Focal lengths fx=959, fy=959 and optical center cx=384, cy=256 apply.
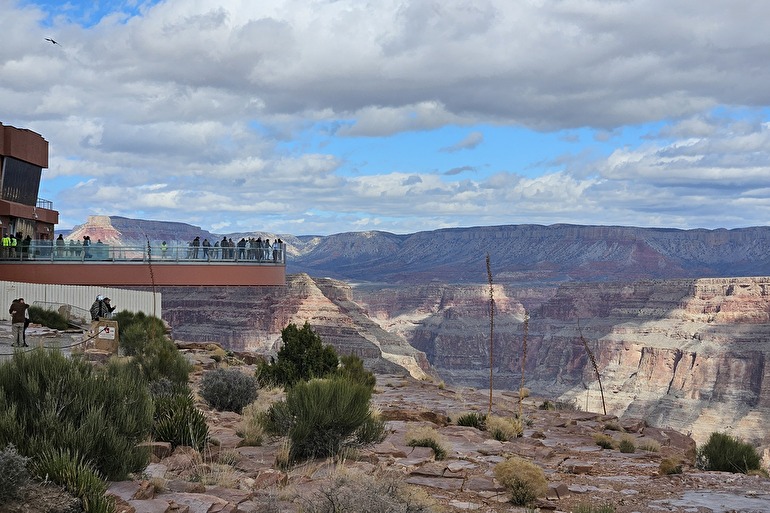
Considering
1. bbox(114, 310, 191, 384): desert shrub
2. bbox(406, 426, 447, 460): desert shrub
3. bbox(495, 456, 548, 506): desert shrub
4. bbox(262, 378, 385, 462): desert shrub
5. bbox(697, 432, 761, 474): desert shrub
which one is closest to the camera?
bbox(495, 456, 548, 506): desert shrub

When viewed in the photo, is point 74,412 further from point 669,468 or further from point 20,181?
point 20,181

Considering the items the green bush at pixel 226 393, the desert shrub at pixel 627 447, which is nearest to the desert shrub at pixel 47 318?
the green bush at pixel 226 393

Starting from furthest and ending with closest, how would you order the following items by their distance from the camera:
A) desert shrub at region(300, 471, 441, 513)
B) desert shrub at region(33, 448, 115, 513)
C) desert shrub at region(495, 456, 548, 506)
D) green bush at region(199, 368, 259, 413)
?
1. green bush at region(199, 368, 259, 413)
2. desert shrub at region(495, 456, 548, 506)
3. desert shrub at region(300, 471, 441, 513)
4. desert shrub at region(33, 448, 115, 513)

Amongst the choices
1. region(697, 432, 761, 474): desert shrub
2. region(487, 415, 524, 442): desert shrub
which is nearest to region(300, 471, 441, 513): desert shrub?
region(487, 415, 524, 442): desert shrub

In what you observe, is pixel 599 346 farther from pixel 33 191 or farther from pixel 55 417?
pixel 55 417

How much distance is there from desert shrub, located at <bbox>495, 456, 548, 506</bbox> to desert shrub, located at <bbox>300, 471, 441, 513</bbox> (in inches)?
83.1

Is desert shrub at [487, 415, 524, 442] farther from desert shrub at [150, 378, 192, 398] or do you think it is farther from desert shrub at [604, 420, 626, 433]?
desert shrub at [150, 378, 192, 398]

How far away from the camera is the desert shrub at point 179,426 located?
1335 centimetres

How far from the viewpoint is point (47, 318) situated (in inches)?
1366

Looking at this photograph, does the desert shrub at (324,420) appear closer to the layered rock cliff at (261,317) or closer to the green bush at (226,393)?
the green bush at (226,393)

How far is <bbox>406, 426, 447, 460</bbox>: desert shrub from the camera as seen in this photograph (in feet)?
51.0

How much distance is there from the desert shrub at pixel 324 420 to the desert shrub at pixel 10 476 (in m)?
5.56

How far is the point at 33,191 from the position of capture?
50.3 meters

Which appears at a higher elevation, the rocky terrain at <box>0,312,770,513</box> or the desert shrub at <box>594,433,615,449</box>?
the rocky terrain at <box>0,312,770,513</box>
